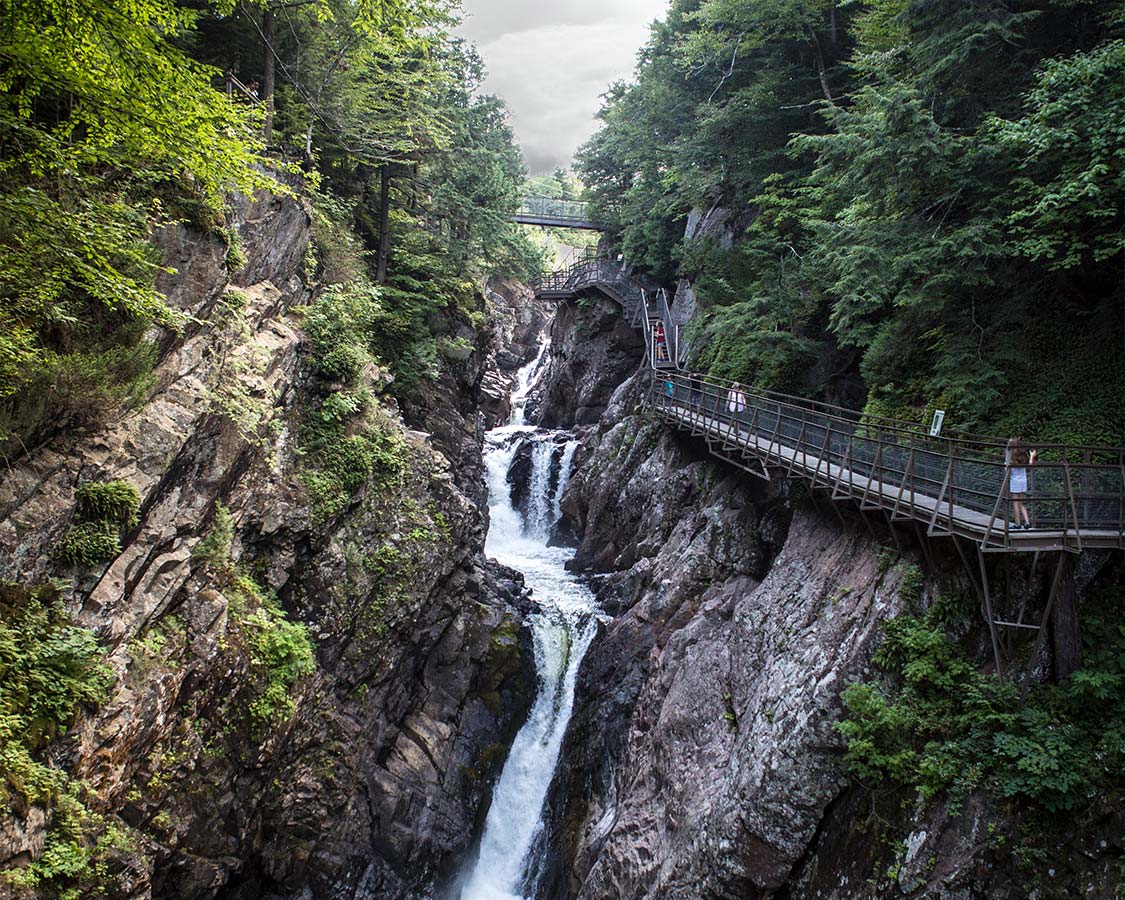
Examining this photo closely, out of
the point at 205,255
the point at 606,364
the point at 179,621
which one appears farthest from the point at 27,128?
the point at 606,364

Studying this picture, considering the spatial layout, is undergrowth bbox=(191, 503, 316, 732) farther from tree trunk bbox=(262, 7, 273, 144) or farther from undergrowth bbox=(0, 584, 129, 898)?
tree trunk bbox=(262, 7, 273, 144)

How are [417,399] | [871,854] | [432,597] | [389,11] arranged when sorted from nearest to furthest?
[871,854] → [389,11] → [432,597] → [417,399]

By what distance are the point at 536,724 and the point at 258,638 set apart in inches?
348

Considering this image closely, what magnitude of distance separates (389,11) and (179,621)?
1241 centimetres

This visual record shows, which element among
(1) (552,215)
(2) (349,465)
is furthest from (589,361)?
(2) (349,465)

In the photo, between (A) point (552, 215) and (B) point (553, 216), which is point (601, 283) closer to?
(B) point (553, 216)

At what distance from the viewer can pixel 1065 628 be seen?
24.8ft

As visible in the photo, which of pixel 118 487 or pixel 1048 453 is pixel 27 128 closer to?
pixel 118 487

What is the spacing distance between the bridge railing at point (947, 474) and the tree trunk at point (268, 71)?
13928mm

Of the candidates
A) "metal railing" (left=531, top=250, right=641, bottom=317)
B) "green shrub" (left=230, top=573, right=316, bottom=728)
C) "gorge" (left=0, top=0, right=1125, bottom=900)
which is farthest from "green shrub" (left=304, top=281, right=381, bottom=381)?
"metal railing" (left=531, top=250, right=641, bottom=317)

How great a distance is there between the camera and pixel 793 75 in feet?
70.5

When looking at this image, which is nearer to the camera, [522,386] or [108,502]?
[108,502]

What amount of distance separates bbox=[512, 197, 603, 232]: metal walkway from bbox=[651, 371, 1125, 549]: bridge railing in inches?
920

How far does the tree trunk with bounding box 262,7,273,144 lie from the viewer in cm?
1419
